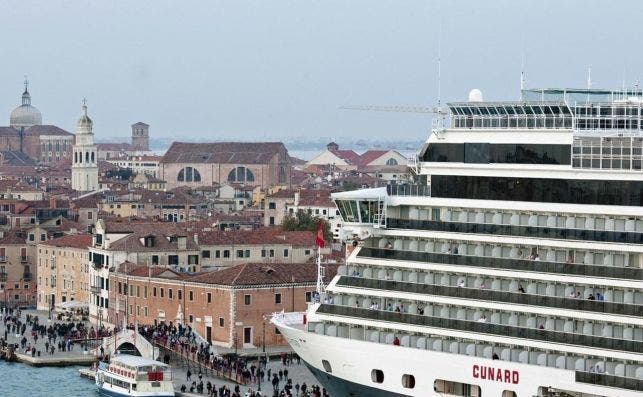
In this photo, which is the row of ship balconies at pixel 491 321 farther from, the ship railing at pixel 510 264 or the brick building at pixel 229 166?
the brick building at pixel 229 166

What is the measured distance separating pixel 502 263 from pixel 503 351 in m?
1.72

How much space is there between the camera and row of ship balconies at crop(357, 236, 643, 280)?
36.1 m

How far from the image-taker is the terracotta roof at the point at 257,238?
75.9m

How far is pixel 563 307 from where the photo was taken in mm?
36562

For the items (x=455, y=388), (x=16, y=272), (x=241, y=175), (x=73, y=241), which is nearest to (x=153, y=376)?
(x=455, y=388)

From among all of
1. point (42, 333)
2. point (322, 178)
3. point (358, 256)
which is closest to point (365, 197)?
point (358, 256)

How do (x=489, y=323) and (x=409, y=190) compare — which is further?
(x=409, y=190)

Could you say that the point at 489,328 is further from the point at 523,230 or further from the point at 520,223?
the point at 520,223

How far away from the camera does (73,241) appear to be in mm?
78688

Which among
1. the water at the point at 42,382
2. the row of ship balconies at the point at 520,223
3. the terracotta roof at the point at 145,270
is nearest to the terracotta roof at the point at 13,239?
the terracotta roof at the point at 145,270

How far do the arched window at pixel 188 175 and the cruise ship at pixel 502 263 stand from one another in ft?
384

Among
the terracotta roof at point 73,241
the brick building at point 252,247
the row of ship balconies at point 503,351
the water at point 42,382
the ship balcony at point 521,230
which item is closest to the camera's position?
the row of ship balconies at point 503,351

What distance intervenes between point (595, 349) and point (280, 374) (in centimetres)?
1933

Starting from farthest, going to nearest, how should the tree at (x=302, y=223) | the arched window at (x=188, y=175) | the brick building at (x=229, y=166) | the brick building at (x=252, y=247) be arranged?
the arched window at (x=188, y=175)
the brick building at (x=229, y=166)
the tree at (x=302, y=223)
the brick building at (x=252, y=247)
